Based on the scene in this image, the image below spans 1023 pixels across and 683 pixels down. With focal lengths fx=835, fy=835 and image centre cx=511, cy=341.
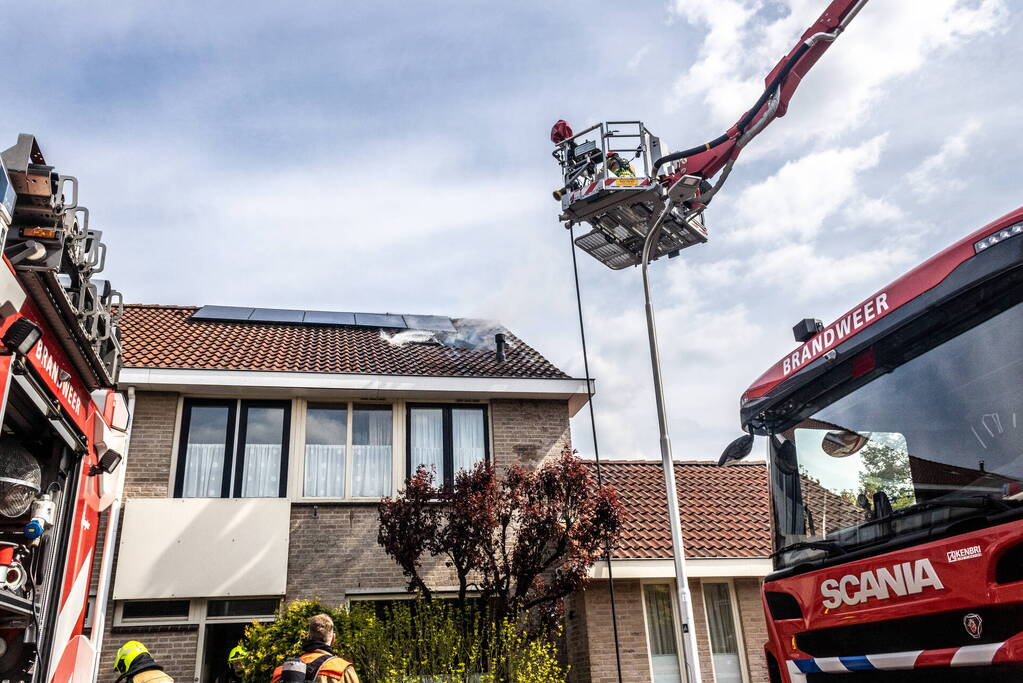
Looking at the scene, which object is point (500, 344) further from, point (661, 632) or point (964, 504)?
point (964, 504)

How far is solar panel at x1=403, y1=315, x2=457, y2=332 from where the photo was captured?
1723cm

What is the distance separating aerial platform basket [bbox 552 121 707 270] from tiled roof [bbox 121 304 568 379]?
3945 mm

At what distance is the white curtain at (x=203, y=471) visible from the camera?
504 inches

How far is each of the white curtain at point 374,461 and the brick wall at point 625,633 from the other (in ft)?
11.9

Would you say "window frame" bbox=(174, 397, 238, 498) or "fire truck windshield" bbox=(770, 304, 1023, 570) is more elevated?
"window frame" bbox=(174, 397, 238, 498)

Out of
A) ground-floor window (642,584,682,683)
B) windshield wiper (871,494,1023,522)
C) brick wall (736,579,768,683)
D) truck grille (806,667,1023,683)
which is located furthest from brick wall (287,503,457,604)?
windshield wiper (871,494,1023,522)

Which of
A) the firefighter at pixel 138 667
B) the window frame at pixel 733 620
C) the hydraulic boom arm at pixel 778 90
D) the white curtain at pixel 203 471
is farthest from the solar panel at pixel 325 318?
the firefighter at pixel 138 667

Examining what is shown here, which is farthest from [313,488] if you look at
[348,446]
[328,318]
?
[328,318]

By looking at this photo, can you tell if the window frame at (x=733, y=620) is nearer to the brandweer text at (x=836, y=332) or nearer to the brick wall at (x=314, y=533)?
the brick wall at (x=314, y=533)

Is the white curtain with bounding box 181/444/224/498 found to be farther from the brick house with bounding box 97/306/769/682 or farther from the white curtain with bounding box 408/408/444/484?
the white curtain with bounding box 408/408/444/484

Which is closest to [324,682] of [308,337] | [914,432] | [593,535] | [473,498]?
[914,432]

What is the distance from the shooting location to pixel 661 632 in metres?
13.2

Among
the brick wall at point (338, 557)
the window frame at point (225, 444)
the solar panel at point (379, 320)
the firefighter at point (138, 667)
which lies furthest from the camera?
the solar panel at point (379, 320)

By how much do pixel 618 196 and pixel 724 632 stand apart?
7506mm
